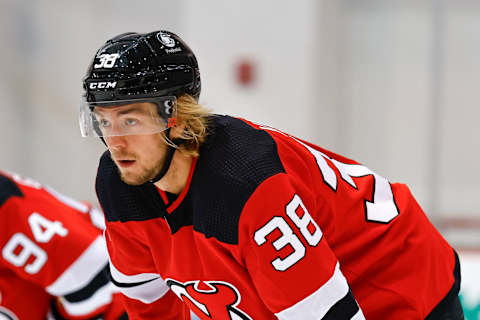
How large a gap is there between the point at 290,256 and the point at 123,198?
0.42 meters

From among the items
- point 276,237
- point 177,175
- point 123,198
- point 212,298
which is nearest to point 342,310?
point 276,237

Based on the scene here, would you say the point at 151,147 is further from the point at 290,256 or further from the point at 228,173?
the point at 290,256

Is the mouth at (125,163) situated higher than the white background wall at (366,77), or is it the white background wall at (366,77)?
the mouth at (125,163)

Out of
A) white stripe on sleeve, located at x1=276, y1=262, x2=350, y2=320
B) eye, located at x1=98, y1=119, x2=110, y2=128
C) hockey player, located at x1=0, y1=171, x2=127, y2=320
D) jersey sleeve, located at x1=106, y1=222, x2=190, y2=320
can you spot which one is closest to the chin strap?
eye, located at x1=98, y1=119, x2=110, y2=128

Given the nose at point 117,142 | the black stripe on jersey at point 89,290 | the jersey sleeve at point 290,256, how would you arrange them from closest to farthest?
1. the jersey sleeve at point 290,256
2. the nose at point 117,142
3. the black stripe on jersey at point 89,290

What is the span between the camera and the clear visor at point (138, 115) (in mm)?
1157

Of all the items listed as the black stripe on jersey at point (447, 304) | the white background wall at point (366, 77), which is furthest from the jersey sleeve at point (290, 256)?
the white background wall at point (366, 77)

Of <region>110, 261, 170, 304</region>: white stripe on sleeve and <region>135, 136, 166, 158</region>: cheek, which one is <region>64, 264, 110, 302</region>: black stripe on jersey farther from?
<region>135, 136, 166, 158</region>: cheek

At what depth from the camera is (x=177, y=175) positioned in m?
1.23

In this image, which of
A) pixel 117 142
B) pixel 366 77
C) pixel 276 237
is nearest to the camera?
pixel 276 237

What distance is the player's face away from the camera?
3.84 feet

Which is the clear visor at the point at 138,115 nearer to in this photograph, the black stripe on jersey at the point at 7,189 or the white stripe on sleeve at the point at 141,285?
the white stripe on sleeve at the point at 141,285

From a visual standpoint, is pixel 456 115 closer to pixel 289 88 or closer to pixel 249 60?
pixel 289 88

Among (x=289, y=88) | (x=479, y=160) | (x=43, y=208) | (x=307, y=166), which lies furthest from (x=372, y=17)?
(x=307, y=166)
